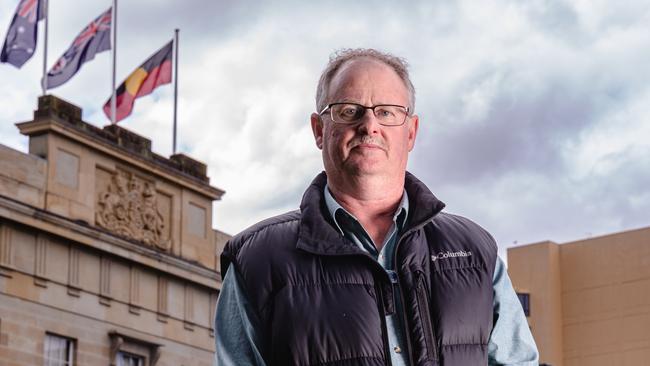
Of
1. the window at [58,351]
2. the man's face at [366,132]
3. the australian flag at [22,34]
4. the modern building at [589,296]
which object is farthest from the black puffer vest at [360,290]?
the modern building at [589,296]

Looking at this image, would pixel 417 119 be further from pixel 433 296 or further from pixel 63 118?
pixel 63 118

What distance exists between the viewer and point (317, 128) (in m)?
4.75

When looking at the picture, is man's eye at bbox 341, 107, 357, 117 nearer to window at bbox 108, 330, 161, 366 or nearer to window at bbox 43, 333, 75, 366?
window at bbox 43, 333, 75, 366

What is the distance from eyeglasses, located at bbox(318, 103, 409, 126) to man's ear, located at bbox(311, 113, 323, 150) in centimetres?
12

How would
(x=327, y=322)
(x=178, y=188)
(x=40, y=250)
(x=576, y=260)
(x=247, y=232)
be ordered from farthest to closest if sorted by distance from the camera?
(x=576, y=260)
(x=178, y=188)
(x=40, y=250)
(x=247, y=232)
(x=327, y=322)

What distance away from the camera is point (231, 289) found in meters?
4.66

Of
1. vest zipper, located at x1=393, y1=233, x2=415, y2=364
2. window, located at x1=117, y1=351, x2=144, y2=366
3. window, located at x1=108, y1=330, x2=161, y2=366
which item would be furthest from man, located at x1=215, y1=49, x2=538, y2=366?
window, located at x1=117, y1=351, x2=144, y2=366

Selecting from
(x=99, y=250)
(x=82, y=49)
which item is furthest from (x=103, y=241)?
(x=82, y=49)

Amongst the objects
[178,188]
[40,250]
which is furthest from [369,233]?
[178,188]

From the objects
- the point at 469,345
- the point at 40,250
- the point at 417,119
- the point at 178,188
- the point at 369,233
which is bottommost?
the point at 469,345

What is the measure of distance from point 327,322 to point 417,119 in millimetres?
705

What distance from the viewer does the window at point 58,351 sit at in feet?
119

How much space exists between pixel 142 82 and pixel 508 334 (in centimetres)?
3444

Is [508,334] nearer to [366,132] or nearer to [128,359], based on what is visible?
[366,132]
